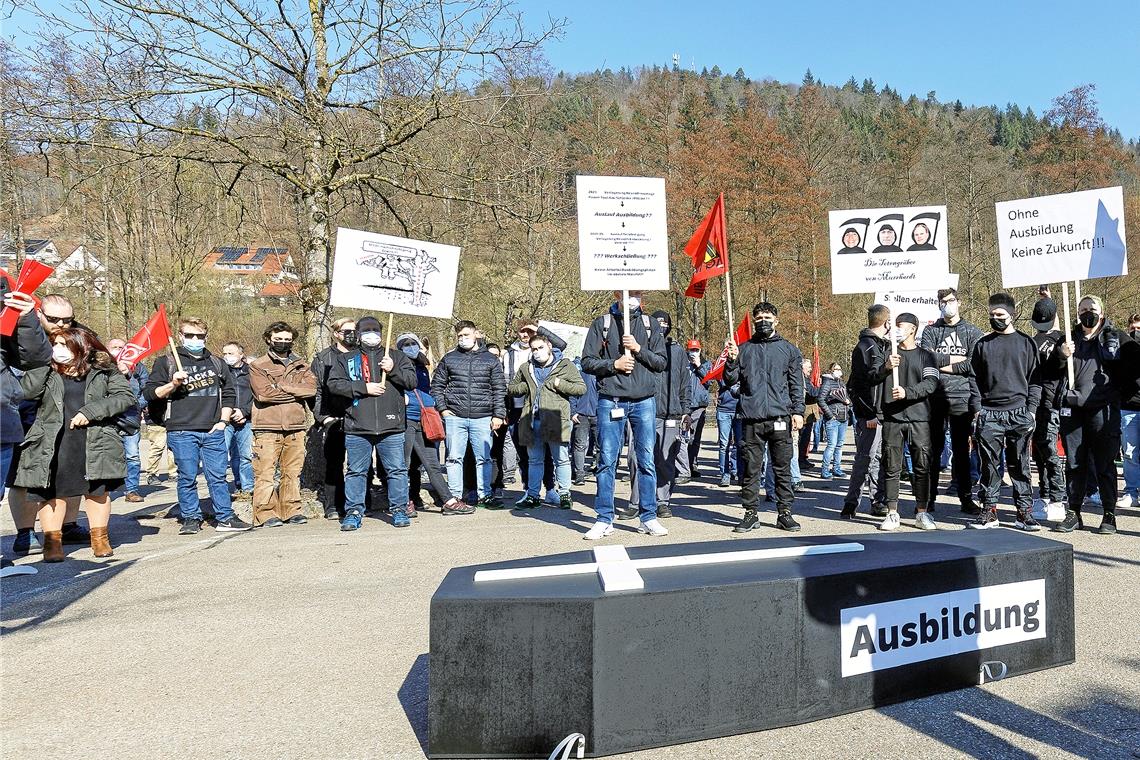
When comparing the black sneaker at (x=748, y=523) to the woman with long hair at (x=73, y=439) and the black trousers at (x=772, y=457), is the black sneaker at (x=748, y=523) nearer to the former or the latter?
the black trousers at (x=772, y=457)

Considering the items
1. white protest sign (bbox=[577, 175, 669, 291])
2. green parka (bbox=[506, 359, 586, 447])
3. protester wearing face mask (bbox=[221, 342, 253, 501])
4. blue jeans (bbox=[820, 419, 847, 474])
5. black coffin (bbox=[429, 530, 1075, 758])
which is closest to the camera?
black coffin (bbox=[429, 530, 1075, 758])

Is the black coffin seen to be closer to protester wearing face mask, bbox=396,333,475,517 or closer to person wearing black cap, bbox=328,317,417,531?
person wearing black cap, bbox=328,317,417,531

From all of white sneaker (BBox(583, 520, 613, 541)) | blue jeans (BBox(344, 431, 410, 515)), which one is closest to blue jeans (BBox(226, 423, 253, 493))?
blue jeans (BBox(344, 431, 410, 515))

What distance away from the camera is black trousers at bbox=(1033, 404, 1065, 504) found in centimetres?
864

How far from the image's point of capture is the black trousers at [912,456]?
27.3ft

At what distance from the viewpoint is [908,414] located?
8.38 m

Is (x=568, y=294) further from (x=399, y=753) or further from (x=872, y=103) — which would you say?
(x=872, y=103)

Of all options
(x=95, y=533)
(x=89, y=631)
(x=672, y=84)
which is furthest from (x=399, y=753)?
(x=672, y=84)

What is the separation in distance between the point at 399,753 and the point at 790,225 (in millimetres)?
32187

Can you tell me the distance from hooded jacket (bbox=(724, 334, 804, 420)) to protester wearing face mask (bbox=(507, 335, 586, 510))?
2514mm

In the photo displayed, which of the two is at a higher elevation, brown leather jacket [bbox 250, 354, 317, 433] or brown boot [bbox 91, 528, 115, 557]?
brown leather jacket [bbox 250, 354, 317, 433]

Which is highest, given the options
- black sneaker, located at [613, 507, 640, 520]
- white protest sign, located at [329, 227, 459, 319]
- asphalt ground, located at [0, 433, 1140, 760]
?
white protest sign, located at [329, 227, 459, 319]

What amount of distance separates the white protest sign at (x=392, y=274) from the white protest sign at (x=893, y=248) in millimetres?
4084

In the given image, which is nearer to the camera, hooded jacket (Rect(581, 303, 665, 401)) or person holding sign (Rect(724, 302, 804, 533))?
hooded jacket (Rect(581, 303, 665, 401))
